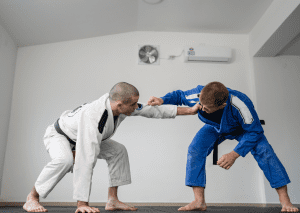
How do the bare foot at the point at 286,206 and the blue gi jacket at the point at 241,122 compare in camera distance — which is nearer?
the bare foot at the point at 286,206

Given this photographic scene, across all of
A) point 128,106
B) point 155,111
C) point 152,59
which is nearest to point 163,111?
point 155,111

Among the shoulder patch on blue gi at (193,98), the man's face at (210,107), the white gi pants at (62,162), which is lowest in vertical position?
the white gi pants at (62,162)

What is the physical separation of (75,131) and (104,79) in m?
1.84

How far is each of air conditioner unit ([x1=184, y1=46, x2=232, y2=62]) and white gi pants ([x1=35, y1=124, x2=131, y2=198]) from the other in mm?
2009

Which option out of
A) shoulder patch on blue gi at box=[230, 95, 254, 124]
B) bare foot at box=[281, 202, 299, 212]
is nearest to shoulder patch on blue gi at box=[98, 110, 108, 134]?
shoulder patch on blue gi at box=[230, 95, 254, 124]

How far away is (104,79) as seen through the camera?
3.62 m

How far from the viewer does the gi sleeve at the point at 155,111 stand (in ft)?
6.47

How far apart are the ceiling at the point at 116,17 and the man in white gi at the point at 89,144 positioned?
64.1 inches

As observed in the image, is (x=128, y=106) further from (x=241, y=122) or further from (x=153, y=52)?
(x=153, y=52)

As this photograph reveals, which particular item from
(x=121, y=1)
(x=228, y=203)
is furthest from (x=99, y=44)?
(x=228, y=203)

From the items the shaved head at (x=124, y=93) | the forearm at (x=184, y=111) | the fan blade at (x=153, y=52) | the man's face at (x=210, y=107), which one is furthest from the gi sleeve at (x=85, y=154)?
the fan blade at (x=153, y=52)

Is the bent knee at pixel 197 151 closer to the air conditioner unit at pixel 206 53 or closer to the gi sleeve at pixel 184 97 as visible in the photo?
the gi sleeve at pixel 184 97

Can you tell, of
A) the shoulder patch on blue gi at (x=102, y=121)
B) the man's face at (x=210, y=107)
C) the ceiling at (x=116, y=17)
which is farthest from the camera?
the ceiling at (x=116, y=17)

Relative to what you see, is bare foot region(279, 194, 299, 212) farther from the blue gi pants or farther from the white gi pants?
the white gi pants
